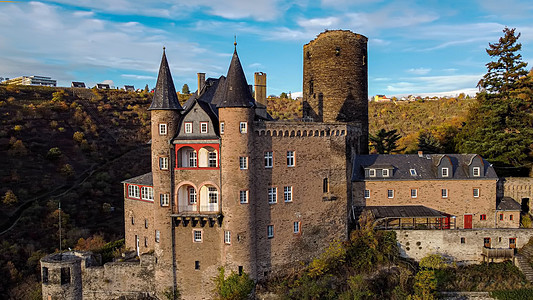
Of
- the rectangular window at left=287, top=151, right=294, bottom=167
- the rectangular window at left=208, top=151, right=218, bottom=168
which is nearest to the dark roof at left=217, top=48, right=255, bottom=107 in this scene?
the rectangular window at left=208, top=151, right=218, bottom=168

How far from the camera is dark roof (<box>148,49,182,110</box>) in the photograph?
25391 mm

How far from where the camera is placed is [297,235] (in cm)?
2705

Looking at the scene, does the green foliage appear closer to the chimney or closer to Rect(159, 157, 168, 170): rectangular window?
Rect(159, 157, 168, 170): rectangular window

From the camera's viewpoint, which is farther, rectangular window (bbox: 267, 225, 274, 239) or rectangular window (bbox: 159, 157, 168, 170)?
rectangular window (bbox: 267, 225, 274, 239)

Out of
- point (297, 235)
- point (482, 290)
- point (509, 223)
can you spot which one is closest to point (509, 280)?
point (482, 290)

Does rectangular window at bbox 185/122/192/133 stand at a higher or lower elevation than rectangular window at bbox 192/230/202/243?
higher

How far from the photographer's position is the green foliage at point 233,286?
24156 mm

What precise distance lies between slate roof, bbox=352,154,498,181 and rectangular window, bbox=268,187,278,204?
8910mm

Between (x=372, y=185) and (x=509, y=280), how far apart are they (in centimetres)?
1160

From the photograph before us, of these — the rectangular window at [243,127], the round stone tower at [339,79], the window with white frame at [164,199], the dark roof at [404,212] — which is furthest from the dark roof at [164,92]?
the dark roof at [404,212]

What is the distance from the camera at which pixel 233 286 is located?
24328mm

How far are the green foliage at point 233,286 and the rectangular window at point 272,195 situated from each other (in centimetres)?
521

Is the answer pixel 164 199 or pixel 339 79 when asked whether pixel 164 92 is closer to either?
pixel 164 199

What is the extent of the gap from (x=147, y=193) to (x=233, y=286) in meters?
11.3
